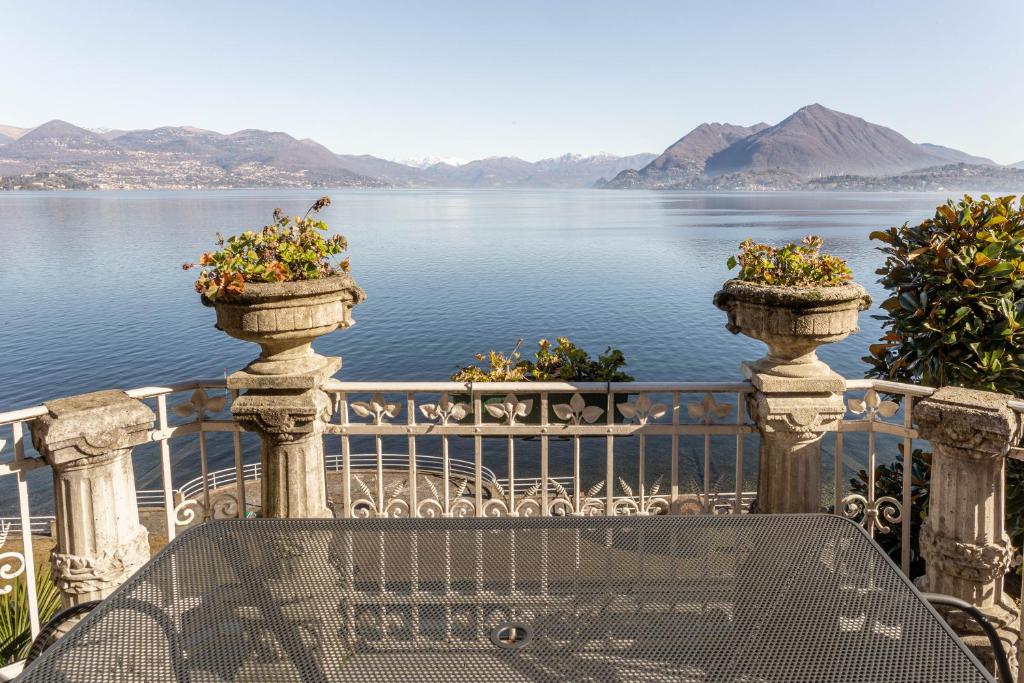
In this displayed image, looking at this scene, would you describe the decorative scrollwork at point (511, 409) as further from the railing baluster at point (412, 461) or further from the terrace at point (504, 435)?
the railing baluster at point (412, 461)

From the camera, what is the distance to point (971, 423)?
11.0 feet

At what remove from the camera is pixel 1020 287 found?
16.9 feet

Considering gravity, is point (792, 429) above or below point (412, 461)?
above

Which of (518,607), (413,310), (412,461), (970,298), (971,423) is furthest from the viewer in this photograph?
(413,310)

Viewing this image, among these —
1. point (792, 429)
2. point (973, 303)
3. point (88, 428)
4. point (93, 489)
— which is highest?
point (973, 303)

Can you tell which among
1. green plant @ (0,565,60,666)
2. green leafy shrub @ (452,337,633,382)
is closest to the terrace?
green plant @ (0,565,60,666)

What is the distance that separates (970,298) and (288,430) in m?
5.38

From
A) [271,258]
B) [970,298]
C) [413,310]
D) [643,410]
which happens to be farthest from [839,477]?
[413,310]

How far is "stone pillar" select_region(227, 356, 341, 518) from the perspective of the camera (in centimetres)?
400

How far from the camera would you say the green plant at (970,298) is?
5.11 meters

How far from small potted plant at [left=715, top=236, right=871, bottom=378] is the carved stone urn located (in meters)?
2.49

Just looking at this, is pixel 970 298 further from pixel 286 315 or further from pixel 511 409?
pixel 286 315

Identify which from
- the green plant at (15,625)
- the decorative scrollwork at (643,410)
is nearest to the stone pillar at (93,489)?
the green plant at (15,625)

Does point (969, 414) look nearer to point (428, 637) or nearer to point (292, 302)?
point (428, 637)
